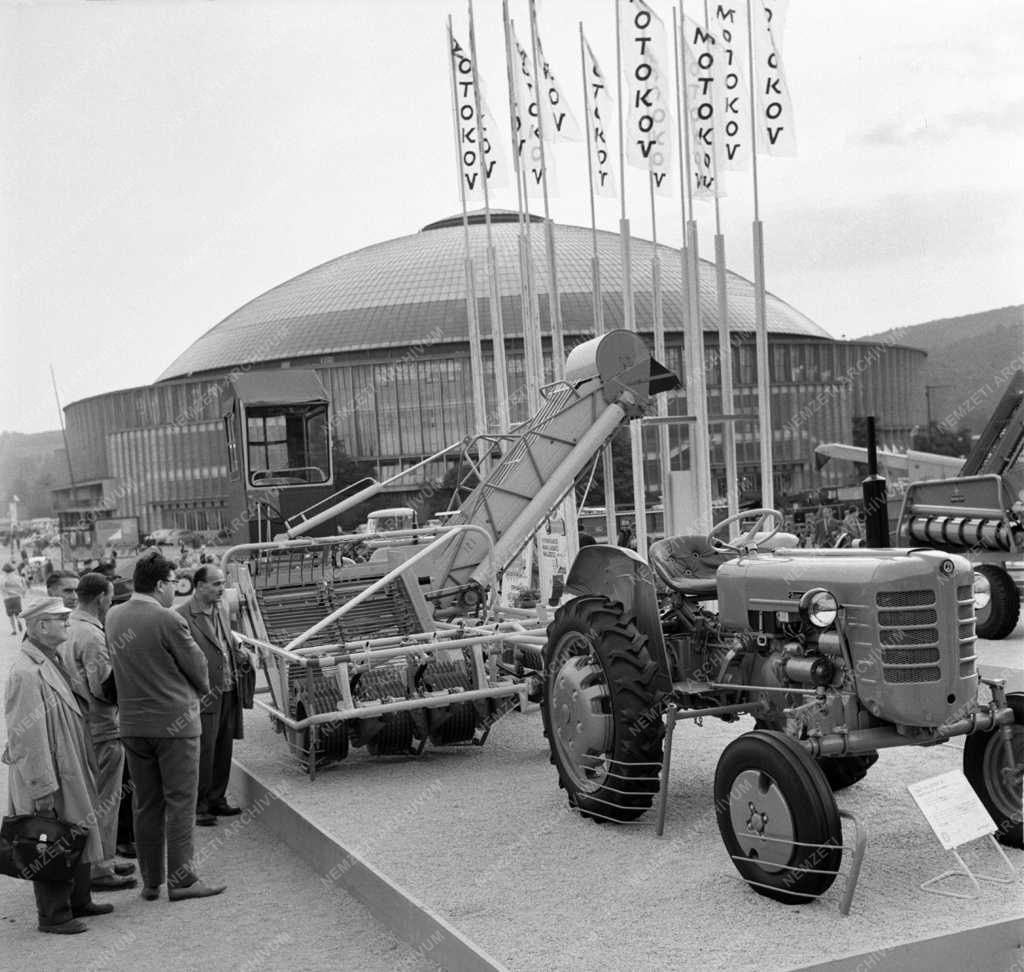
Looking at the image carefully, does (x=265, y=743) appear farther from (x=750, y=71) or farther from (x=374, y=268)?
(x=374, y=268)

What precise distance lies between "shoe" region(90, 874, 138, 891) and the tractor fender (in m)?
3.08

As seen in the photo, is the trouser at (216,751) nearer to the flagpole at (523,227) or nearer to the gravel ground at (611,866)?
the gravel ground at (611,866)

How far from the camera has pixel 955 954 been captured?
16.6 feet

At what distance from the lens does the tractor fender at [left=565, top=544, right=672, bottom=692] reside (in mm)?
7234

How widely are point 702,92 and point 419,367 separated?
201 ft

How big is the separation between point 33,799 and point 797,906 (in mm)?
3704

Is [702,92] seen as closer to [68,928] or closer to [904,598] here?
→ [904,598]

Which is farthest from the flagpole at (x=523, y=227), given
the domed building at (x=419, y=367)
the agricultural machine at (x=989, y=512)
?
the domed building at (x=419, y=367)

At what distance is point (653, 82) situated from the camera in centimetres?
2198

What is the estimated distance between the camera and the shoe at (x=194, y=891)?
6.87 metres

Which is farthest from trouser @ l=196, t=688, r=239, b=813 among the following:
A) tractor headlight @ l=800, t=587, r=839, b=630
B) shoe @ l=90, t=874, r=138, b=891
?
tractor headlight @ l=800, t=587, r=839, b=630

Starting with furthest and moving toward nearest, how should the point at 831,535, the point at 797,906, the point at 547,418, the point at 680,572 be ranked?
the point at 831,535 < the point at 547,418 < the point at 680,572 < the point at 797,906

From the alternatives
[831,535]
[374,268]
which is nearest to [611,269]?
[374,268]

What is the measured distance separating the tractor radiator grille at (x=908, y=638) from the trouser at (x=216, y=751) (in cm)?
458
